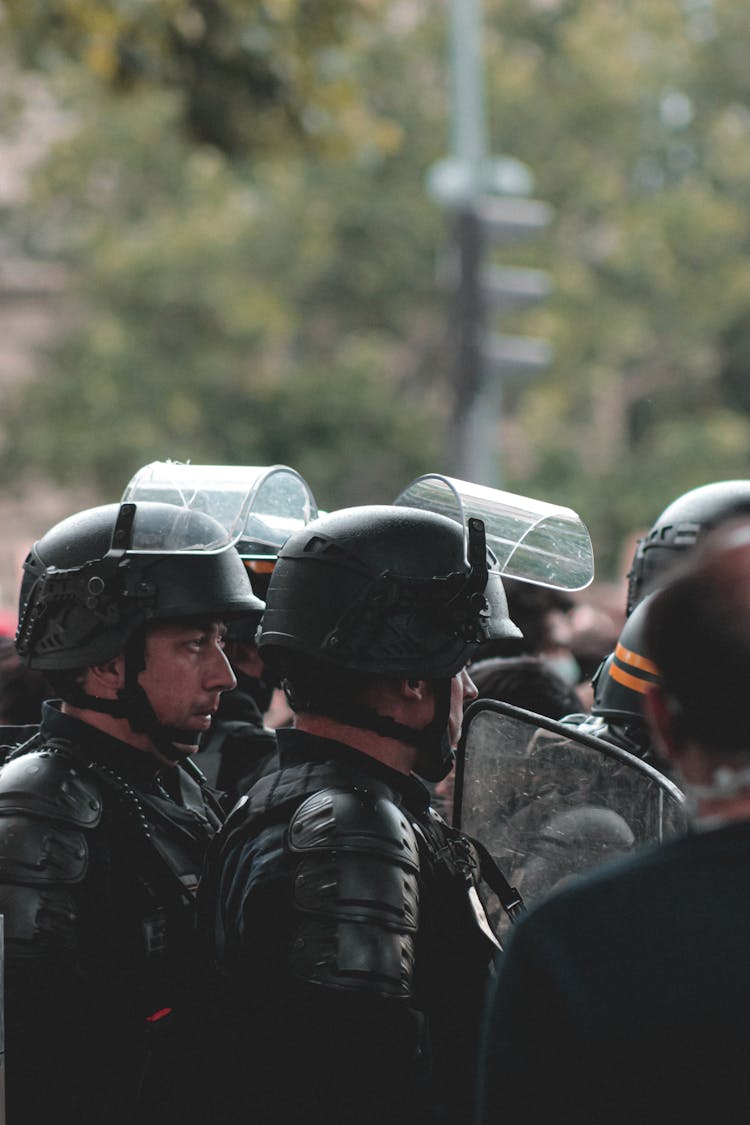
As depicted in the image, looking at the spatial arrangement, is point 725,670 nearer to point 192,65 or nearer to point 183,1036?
point 183,1036

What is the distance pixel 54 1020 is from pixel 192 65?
627cm

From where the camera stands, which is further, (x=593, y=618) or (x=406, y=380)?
(x=406, y=380)

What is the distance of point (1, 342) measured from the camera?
102ft

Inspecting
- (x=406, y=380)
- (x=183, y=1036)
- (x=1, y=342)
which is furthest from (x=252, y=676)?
(x=1, y=342)

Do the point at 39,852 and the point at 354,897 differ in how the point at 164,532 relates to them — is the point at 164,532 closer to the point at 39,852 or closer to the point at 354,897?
the point at 39,852

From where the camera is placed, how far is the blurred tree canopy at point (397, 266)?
22109 millimetres

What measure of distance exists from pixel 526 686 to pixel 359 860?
191 centimetres

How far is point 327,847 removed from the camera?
8.55 feet

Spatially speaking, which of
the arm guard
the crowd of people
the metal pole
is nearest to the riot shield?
the crowd of people

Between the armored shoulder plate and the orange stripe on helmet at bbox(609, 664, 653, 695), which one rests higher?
the armored shoulder plate

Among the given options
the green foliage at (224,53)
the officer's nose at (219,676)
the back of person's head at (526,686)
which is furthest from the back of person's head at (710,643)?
the green foliage at (224,53)

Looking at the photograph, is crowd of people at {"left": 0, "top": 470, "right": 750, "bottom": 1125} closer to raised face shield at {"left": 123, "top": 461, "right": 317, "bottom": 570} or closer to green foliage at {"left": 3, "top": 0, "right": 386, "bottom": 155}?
raised face shield at {"left": 123, "top": 461, "right": 317, "bottom": 570}

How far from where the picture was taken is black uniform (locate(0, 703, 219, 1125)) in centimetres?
288

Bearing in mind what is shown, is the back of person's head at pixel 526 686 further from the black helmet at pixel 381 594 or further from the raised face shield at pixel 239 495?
the black helmet at pixel 381 594
